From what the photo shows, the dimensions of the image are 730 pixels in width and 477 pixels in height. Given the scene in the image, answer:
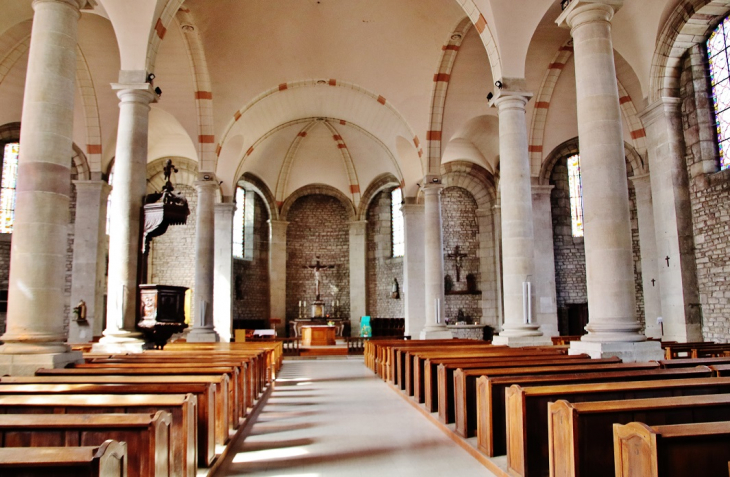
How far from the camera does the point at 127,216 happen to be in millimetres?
9594

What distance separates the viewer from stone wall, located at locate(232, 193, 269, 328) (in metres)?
23.8

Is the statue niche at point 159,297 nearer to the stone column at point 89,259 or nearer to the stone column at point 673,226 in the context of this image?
the stone column at point 89,259

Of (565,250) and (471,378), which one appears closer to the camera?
(471,378)

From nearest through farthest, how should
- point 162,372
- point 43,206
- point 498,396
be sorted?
point 498,396 → point 162,372 → point 43,206

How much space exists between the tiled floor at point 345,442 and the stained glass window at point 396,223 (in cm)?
1618

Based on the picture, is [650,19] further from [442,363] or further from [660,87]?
[442,363]

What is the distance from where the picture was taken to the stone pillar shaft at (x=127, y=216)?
30.4 ft

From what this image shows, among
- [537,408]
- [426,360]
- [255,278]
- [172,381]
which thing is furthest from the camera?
[255,278]

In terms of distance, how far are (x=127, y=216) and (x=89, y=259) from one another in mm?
7853

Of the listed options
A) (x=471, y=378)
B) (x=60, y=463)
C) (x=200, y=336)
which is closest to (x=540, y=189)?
(x=200, y=336)

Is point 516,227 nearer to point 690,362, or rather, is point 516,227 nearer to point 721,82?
point 690,362

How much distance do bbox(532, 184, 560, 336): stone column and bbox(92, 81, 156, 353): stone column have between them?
38.8 ft

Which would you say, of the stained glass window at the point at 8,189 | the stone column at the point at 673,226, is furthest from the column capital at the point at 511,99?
the stained glass window at the point at 8,189

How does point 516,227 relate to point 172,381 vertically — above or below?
above
